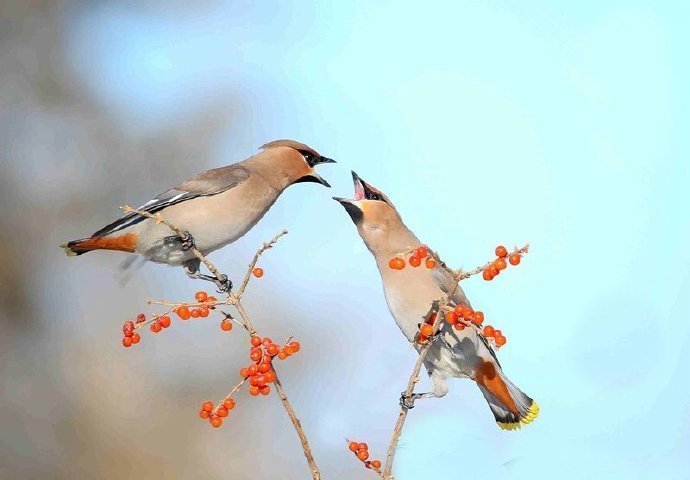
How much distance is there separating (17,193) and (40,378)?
43.5 inches

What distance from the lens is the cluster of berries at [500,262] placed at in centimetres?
138

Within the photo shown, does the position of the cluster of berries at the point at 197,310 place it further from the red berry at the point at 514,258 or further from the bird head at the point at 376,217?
the bird head at the point at 376,217

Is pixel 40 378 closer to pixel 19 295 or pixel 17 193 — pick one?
pixel 19 295

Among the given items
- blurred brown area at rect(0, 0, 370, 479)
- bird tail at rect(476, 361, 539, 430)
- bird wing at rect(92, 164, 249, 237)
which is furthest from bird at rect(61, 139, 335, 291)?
blurred brown area at rect(0, 0, 370, 479)

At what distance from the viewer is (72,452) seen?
15.6 ft


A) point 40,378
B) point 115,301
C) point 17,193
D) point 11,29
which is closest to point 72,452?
point 40,378

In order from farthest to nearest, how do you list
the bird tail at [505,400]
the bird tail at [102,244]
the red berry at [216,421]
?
the bird tail at [505,400] < the bird tail at [102,244] < the red berry at [216,421]

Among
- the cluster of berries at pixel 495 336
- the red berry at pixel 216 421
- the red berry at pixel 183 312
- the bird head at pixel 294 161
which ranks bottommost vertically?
the red berry at pixel 216 421

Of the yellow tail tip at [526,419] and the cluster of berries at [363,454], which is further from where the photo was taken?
the yellow tail tip at [526,419]

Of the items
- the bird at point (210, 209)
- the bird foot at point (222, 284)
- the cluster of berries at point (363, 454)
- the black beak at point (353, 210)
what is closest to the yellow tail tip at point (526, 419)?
the black beak at point (353, 210)

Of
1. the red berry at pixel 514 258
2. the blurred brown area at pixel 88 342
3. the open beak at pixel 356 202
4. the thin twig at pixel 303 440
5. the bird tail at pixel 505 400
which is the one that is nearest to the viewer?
the thin twig at pixel 303 440

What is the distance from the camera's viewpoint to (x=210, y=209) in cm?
237

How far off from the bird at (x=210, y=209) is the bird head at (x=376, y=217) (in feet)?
0.39

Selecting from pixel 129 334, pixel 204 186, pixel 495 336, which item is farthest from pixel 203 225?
pixel 495 336
